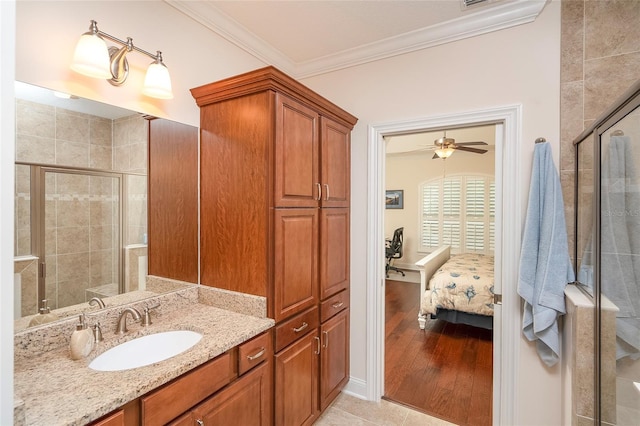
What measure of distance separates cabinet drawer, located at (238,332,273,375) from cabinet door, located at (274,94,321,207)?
73 cm

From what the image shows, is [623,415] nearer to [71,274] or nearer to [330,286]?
[330,286]

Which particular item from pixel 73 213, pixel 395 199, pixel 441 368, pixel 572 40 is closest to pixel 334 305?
pixel 441 368

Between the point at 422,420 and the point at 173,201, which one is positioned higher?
the point at 173,201

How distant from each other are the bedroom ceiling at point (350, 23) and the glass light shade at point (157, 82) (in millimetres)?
494

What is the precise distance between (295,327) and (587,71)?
7.70 ft

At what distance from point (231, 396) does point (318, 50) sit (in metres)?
2.50

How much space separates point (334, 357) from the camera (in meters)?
2.23

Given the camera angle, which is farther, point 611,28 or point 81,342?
point 611,28

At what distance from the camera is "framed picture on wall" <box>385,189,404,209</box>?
714cm

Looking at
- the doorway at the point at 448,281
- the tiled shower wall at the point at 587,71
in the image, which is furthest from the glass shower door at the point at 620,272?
the doorway at the point at 448,281

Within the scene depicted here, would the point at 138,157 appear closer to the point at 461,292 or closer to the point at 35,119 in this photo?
the point at 35,119

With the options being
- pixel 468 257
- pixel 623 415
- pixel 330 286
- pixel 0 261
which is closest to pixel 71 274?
pixel 0 261

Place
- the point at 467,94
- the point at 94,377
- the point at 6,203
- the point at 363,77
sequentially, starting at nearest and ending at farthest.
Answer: the point at 6,203, the point at 94,377, the point at 467,94, the point at 363,77

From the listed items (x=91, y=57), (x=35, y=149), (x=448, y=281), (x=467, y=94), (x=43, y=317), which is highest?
(x=467, y=94)
